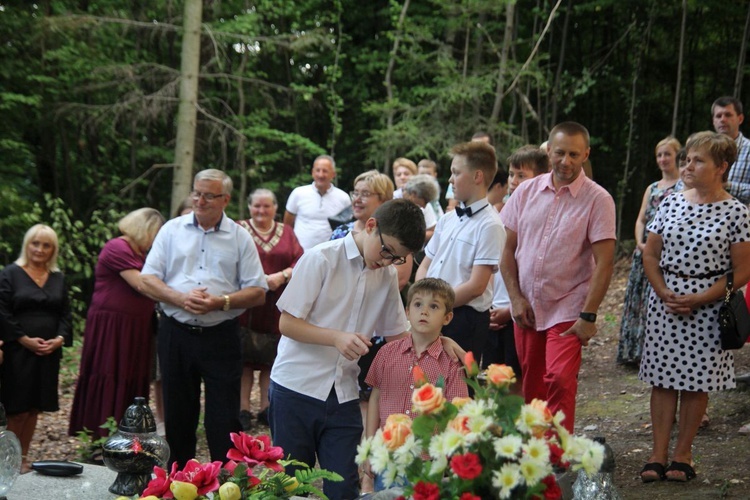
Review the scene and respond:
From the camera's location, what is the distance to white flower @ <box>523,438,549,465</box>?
2.15 m

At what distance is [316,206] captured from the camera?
9562 mm

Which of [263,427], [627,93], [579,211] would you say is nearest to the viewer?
[579,211]

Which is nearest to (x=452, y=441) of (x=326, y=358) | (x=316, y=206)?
(x=326, y=358)

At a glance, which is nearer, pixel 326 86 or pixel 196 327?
pixel 196 327

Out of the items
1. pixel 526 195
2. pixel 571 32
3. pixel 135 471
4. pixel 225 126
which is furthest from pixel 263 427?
pixel 571 32

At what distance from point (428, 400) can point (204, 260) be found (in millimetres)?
3726

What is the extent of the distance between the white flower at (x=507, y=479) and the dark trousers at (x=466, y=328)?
323 cm

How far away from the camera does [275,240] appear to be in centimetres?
798

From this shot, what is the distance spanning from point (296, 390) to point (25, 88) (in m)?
13.0

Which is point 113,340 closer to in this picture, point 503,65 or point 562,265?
point 562,265

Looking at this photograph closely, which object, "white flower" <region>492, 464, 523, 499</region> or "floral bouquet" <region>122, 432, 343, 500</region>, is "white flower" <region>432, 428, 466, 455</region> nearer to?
"white flower" <region>492, 464, 523, 499</region>

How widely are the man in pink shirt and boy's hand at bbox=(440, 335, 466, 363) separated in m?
0.91

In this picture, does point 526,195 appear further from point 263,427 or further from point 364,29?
point 364,29

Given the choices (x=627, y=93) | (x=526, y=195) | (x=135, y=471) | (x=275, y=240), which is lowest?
(x=135, y=471)
